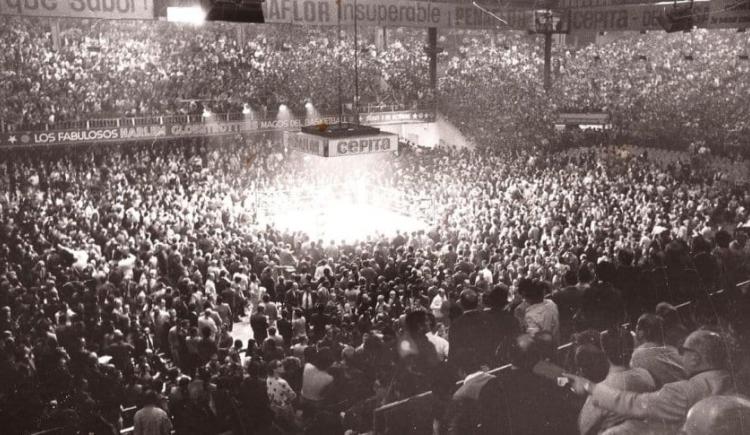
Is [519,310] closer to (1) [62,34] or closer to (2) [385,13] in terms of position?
(2) [385,13]

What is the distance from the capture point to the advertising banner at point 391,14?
26.9 metres

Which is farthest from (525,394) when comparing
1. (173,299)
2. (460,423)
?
(173,299)

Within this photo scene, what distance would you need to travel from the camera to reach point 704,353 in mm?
4012

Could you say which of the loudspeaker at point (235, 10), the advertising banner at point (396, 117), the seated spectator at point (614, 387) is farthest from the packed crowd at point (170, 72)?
the seated spectator at point (614, 387)

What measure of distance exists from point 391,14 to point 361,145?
16984 millimetres

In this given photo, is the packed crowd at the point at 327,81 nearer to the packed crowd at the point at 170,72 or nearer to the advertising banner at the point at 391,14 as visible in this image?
the packed crowd at the point at 170,72

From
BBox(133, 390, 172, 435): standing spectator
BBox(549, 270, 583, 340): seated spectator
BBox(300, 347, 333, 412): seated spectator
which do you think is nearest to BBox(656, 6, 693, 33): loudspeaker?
BBox(549, 270, 583, 340): seated spectator

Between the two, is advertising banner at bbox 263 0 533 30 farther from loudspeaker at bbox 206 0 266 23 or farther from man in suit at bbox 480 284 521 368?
man in suit at bbox 480 284 521 368

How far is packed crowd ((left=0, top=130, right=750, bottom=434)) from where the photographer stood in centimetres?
568

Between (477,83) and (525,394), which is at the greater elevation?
(477,83)

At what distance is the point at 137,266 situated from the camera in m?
13.0

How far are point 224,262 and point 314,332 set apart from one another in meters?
4.67

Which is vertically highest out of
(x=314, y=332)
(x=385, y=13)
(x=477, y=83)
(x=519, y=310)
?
(x=385, y=13)

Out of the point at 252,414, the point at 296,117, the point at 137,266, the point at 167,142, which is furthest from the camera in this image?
the point at 296,117
